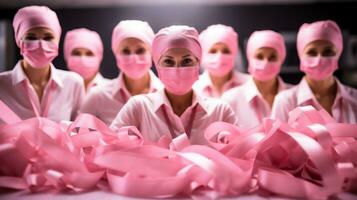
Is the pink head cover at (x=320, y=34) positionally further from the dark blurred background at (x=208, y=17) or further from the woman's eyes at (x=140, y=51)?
the woman's eyes at (x=140, y=51)

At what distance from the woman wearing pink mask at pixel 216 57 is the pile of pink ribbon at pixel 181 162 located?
913 mm

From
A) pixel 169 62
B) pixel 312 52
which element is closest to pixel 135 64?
pixel 169 62

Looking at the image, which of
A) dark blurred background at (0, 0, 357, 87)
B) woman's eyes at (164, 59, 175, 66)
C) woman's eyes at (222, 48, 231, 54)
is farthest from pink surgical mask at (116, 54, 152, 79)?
woman's eyes at (222, 48, 231, 54)

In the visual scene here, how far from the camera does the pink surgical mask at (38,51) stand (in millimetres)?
1681

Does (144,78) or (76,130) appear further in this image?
(144,78)

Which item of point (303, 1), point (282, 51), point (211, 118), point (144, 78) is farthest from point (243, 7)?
point (211, 118)

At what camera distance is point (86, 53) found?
2.44 m

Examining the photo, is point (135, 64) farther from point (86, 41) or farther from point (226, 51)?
point (226, 51)

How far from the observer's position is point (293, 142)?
147cm

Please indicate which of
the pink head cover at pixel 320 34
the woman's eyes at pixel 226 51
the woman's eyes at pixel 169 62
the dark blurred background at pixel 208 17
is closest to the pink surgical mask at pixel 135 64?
the dark blurred background at pixel 208 17

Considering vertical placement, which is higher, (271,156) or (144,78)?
(144,78)

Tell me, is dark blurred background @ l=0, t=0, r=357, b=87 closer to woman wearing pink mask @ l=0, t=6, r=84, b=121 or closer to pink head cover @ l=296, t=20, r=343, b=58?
woman wearing pink mask @ l=0, t=6, r=84, b=121

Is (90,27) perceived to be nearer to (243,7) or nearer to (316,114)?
(243,7)

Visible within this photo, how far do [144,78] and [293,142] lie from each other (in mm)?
885
